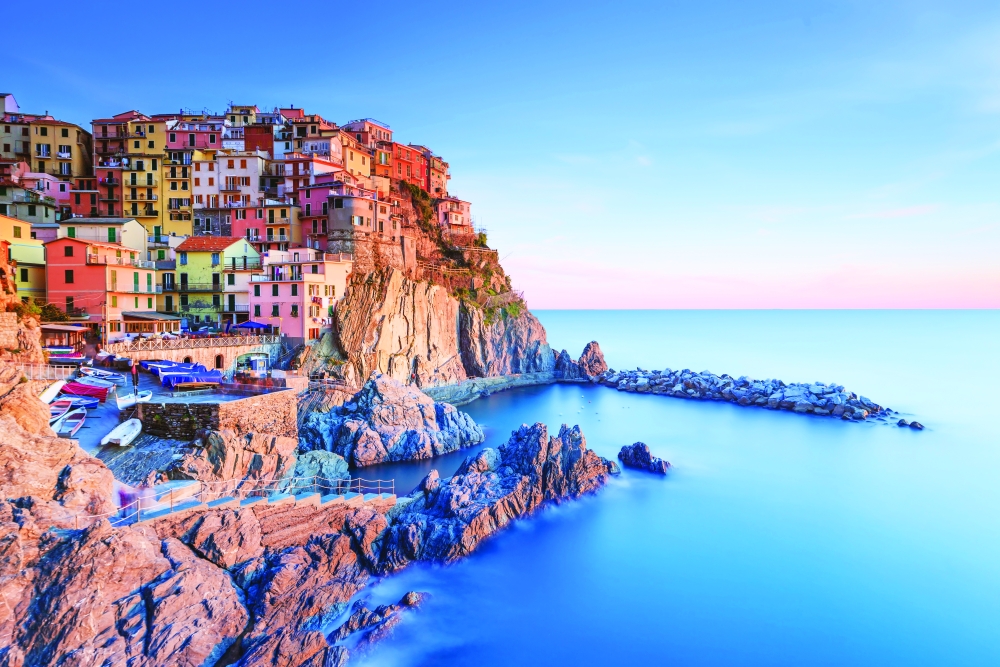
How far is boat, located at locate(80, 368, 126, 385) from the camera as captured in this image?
2361cm

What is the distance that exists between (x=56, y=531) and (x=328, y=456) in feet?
42.7

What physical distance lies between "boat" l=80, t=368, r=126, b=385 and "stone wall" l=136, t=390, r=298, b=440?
391cm

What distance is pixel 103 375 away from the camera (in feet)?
79.3

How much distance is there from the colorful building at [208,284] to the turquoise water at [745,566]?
66.4 ft

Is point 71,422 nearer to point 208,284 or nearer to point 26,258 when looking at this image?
point 26,258

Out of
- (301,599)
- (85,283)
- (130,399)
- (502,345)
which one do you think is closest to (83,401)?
(130,399)

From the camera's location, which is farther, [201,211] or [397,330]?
[201,211]

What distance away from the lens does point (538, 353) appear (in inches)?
2325

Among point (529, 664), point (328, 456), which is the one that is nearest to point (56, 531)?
point (529, 664)

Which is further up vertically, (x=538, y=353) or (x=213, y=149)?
(x=213, y=149)

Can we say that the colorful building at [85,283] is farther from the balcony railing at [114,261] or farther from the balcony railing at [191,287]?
the balcony railing at [191,287]

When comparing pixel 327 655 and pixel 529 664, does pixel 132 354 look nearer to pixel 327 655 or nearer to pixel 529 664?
pixel 327 655

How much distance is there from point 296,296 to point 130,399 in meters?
17.5

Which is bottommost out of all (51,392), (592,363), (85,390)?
(592,363)
